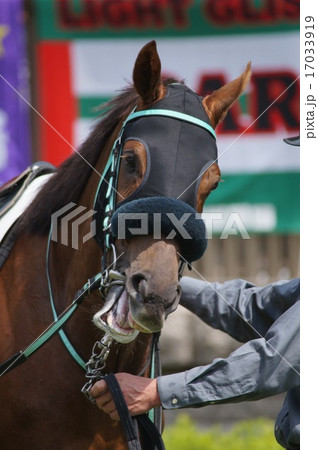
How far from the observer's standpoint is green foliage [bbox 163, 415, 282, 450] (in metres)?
5.52

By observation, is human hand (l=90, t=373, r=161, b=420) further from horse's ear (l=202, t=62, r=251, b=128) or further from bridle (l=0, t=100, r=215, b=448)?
horse's ear (l=202, t=62, r=251, b=128)

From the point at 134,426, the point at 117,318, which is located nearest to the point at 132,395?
the point at 134,426

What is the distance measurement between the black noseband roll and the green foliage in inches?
114

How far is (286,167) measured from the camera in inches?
250

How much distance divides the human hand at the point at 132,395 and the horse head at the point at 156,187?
0.20m

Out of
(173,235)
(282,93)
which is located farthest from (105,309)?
(282,93)

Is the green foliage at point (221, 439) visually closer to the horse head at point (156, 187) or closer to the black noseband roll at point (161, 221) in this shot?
the horse head at point (156, 187)

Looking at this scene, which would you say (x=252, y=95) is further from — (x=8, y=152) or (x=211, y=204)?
(x=8, y=152)

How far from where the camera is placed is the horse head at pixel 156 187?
283 centimetres

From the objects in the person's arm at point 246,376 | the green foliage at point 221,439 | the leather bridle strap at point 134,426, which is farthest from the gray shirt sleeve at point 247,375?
the green foliage at point 221,439

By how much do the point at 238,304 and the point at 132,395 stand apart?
754 millimetres

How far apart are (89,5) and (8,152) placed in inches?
48.7

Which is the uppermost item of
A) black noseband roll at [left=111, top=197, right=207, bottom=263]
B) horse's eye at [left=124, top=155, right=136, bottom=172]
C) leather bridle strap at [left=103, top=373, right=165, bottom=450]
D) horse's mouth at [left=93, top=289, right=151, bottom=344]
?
horse's eye at [left=124, top=155, right=136, bottom=172]

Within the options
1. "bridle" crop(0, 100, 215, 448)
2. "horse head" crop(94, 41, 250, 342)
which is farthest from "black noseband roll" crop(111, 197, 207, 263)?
"bridle" crop(0, 100, 215, 448)
